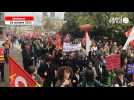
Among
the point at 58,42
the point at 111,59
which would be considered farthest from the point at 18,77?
the point at 111,59

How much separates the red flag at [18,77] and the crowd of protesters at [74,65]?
0.12m

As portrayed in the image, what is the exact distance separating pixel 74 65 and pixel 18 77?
1378mm

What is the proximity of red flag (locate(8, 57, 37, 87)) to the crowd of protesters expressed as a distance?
12 cm

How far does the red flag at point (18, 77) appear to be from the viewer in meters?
33.7

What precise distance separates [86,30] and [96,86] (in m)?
1.37

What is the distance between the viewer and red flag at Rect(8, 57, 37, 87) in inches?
1326

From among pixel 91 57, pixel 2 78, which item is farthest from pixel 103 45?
pixel 2 78

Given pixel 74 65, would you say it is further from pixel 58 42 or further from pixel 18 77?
pixel 18 77

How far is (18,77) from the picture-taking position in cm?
3378

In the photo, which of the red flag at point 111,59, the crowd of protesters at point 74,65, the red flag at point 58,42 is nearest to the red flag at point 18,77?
the crowd of protesters at point 74,65

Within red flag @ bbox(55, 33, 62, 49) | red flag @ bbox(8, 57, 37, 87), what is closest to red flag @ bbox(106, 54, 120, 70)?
red flag @ bbox(55, 33, 62, 49)

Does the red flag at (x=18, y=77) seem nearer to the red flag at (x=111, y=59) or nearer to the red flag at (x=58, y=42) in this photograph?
the red flag at (x=58, y=42)

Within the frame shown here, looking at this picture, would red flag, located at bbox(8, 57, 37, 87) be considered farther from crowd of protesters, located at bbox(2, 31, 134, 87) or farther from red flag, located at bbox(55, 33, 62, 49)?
red flag, located at bbox(55, 33, 62, 49)
